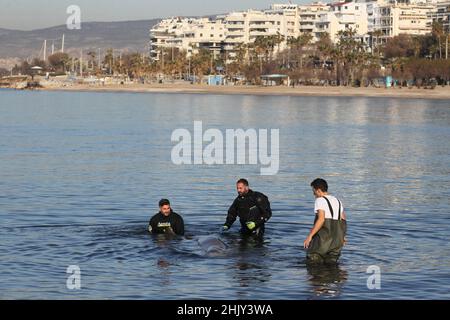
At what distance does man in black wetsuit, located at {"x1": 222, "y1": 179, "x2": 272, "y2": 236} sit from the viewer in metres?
24.5

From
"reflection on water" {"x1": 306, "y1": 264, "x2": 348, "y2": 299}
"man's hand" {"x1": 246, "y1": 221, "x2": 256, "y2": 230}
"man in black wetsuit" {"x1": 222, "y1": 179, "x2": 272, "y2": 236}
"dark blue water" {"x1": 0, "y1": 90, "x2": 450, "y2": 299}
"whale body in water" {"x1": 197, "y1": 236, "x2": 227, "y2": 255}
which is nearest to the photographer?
"reflection on water" {"x1": 306, "y1": 264, "x2": 348, "y2": 299}

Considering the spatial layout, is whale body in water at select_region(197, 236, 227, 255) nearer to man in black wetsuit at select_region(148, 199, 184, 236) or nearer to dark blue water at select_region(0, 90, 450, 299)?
dark blue water at select_region(0, 90, 450, 299)

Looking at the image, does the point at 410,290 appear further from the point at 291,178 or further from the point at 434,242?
the point at 291,178

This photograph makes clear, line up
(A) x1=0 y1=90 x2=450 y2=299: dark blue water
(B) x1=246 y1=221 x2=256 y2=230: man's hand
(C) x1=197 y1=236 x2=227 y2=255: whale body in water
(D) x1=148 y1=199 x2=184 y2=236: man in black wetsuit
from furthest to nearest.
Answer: (D) x1=148 y1=199 x2=184 y2=236: man in black wetsuit, (B) x1=246 y1=221 x2=256 y2=230: man's hand, (C) x1=197 y1=236 x2=227 y2=255: whale body in water, (A) x1=0 y1=90 x2=450 y2=299: dark blue water

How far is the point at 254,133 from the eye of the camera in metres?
80.6

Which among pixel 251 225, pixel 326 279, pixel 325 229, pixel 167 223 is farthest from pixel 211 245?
pixel 325 229

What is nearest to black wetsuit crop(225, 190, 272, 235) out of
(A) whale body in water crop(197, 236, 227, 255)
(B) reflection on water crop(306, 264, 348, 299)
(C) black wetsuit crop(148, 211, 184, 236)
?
(A) whale body in water crop(197, 236, 227, 255)

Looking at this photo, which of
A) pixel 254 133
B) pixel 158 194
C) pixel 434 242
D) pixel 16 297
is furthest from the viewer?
pixel 254 133

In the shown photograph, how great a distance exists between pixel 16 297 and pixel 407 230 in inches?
516

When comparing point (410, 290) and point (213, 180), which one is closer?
point (410, 290)

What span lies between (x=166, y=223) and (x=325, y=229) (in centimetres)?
592

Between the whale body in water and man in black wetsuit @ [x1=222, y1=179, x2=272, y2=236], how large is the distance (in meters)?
0.39
